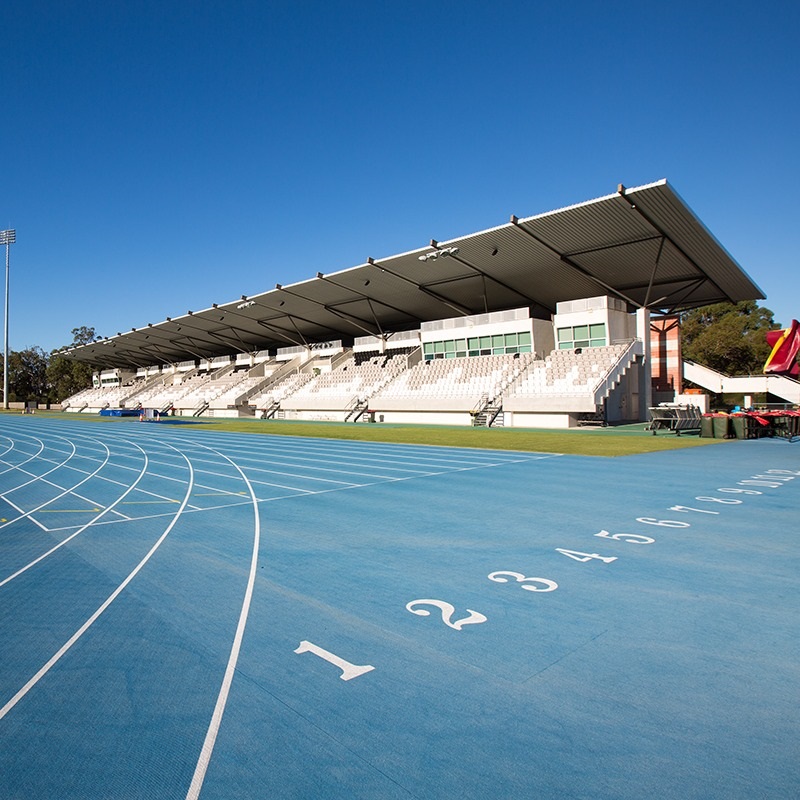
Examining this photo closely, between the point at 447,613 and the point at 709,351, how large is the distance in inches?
2478

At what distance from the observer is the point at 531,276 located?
37.9 m

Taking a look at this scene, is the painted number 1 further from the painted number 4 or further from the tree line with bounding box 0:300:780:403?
the tree line with bounding box 0:300:780:403

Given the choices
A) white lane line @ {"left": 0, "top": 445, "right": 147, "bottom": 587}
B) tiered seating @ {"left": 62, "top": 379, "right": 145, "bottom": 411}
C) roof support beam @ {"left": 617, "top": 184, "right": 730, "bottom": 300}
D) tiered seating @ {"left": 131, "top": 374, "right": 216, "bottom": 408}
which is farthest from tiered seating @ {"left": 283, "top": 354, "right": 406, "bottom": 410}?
tiered seating @ {"left": 62, "top": 379, "right": 145, "bottom": 411}

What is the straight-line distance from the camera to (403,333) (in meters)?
51.3

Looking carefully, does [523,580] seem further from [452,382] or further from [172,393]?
[172,393]

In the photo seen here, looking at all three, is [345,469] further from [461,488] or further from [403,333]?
[403,333]

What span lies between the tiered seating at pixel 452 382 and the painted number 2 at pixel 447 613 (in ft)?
104

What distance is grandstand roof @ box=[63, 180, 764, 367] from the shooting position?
28.5 m

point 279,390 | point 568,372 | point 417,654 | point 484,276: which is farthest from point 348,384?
point 417,654

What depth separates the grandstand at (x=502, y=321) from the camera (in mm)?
30734

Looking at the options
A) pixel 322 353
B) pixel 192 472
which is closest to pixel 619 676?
pixel 192 472

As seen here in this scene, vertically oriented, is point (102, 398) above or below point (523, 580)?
above

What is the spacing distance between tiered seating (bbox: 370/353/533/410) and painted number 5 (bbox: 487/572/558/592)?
3080cm

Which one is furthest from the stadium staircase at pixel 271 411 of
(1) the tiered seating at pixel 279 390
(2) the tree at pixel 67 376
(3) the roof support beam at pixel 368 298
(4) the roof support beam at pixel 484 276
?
(2) the tree at pixel 67 376
